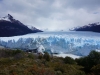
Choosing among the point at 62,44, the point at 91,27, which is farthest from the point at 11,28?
the point at 62,44

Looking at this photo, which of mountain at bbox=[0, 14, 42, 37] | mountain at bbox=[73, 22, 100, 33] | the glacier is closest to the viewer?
the glacier

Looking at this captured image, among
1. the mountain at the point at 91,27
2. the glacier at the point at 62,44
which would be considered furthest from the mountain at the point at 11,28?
the glacier at the point at 62,44

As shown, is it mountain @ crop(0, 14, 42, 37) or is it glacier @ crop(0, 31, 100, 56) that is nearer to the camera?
glacier @ crop(0, 31, 100, 56)

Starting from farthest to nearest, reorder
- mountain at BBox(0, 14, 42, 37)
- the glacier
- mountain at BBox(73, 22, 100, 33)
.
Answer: mountain at BBox(73, 22, 100, 33), mountain at BBox(0, 14, 42, 37), the glacier

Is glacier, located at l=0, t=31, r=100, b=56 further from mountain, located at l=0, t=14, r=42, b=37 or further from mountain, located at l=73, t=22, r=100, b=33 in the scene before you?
mountain, located at l=73, t=22, r=100, b=33

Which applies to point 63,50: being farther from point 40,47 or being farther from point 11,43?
point 11,43

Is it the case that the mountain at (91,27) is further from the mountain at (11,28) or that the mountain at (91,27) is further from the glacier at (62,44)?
the glacier at (62,44)

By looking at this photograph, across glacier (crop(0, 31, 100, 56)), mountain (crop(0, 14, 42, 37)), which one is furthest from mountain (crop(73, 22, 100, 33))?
glacier (crop(0, 31, 100, 56))

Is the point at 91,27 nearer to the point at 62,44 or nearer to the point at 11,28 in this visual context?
the point at 11,28

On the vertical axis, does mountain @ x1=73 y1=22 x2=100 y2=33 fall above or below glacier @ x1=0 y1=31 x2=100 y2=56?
above

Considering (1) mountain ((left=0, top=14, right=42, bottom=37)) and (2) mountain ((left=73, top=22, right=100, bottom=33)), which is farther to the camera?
(2) mountain ((left=73, top=22, right=100, bottom=33))

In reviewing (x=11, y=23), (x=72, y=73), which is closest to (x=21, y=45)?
(x=72, y=73)
